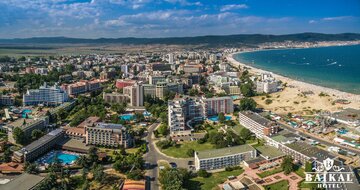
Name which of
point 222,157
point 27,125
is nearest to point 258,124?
point 222,157

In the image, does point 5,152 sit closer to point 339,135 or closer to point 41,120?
point 41,120

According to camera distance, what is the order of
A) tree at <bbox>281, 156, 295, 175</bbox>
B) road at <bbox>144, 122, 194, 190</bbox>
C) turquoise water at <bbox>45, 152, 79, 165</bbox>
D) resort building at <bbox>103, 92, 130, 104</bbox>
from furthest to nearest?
resort building at <bbox>103, 92, 130, 104</bbox> < turquoise water at <bbox>45, 152, 79, 165</bbox> < tree at <bbox>281, 156, 295, 175</bbox> < road at <bbox>144, 122, 194, 190</bbox>

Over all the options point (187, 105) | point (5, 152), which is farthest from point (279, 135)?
point (5, 152)

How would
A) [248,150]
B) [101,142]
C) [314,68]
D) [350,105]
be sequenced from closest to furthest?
[248,150], [101,142], [350,105], [314,68]

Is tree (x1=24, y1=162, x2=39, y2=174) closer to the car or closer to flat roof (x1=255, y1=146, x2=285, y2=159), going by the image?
the car

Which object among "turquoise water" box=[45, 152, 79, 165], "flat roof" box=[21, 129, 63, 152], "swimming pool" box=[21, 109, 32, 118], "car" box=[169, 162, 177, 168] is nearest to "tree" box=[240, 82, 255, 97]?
"car" box=[169, 162, 177, 168]
